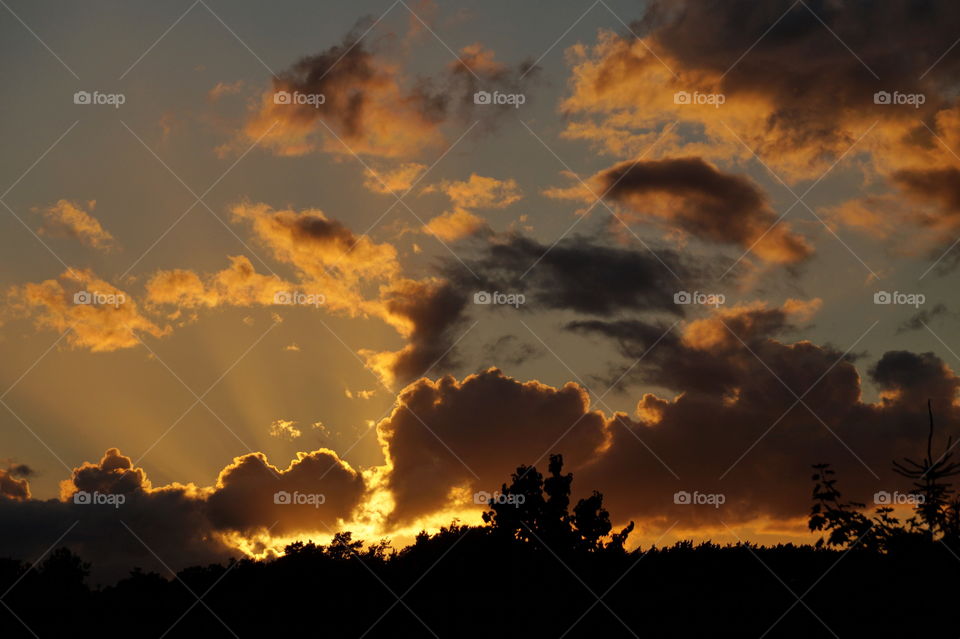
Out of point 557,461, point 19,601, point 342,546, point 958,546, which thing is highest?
point 557,461

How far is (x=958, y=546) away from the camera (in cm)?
2541

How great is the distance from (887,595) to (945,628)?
1.63 m

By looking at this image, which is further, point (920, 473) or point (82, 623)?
point (82, 623)

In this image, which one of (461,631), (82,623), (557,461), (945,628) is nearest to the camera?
(945,628)

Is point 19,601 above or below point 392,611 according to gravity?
below

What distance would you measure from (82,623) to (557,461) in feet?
153

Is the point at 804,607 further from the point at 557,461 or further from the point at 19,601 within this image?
the point at 557,461

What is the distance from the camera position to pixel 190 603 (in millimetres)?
28500

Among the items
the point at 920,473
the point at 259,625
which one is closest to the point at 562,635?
the point at 259,625

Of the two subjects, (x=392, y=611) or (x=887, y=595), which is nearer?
(x=887, y=595)

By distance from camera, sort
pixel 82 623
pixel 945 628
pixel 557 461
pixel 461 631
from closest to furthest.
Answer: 1. pixel 945 628
2. pixel 461 631
3. pixel 82 623
4. pixel 557 461

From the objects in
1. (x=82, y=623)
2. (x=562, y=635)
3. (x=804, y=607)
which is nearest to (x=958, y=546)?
(x=804, y=607)

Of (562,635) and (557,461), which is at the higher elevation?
(557,461)

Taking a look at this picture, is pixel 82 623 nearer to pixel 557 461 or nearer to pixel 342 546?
pixel 342 546
